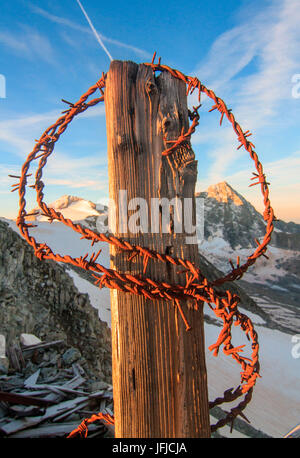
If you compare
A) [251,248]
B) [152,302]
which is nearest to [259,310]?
[152,302]

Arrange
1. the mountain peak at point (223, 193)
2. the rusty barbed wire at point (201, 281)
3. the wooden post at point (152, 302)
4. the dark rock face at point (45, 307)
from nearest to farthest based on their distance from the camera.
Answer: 1. the rusty barbed wire at point (201, 281)
2. the wooden post at point (152, 302)
3. the dark rock face at point (45, 307)
4. the mountain peak at point (223, 193)

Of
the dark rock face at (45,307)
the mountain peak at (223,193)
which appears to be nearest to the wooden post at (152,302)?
the dark rock face at (45,307)

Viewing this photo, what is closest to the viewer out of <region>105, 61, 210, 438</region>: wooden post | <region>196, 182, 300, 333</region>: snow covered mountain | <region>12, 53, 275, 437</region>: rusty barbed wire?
<region>12, 53, 275, 437</region>: rusty barbed wire

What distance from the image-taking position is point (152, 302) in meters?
1.23

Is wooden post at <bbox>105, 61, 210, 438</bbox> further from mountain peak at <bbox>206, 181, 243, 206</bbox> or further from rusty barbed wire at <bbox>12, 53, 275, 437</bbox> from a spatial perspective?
mountain peak at <bbox>206, 181, 243, 206</bbox>

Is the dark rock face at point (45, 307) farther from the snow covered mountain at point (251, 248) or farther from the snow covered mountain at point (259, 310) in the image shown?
the snow covered mountain at point (251, 248)

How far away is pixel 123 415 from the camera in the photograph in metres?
1.23

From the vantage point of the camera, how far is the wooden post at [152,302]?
1.22 m

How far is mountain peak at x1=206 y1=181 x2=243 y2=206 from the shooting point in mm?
77125

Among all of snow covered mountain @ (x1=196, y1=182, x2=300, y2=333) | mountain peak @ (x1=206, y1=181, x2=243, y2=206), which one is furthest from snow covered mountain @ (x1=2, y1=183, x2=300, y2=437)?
mountain peak @ (x1=206, y1=181, x2=243, y2=206)

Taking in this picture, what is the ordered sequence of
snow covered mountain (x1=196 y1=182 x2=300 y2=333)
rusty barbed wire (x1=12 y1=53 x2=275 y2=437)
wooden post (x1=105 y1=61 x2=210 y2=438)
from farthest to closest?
snow covered mountain (x1=196 y1=182 x2=300 y2=333) < wooden post (x1=105 y1=61 x2=210 y2=438) < rusty barbed wire (x1=12 y1=53 x2=275 y2=437)

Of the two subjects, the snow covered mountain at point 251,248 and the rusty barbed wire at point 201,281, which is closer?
the rusty barbed wire at point 201,281

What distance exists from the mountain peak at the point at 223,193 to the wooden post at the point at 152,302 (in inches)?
3106

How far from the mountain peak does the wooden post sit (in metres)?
78.9
